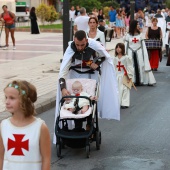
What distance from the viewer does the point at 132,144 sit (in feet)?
29.0

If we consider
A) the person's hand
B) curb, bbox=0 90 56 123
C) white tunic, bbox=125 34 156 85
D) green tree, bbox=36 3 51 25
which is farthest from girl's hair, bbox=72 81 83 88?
green tree, bbox=36 3 51 25

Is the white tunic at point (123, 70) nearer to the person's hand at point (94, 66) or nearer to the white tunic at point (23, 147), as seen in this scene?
the person's hand at point (94, 66)

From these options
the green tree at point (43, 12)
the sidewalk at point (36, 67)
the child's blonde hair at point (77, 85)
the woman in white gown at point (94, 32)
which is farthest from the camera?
the green tree at point (43, 12)

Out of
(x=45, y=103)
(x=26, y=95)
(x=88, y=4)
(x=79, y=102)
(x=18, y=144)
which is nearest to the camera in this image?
(x=26, y=95)

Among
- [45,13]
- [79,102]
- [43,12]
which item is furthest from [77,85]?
[45,13]

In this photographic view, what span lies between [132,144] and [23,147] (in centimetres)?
452

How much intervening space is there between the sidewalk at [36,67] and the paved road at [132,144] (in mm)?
836

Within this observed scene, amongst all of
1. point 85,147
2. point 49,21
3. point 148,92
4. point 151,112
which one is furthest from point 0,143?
point 49,21

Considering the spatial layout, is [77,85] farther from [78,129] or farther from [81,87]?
[78,129]

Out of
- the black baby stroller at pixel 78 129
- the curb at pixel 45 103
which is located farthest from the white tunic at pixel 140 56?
the black baby stroller at pixel 78 129

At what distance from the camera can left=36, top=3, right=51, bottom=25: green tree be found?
4304cm

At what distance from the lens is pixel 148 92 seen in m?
14.4

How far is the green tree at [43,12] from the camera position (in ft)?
141

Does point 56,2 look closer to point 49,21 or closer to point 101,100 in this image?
point 49,21
